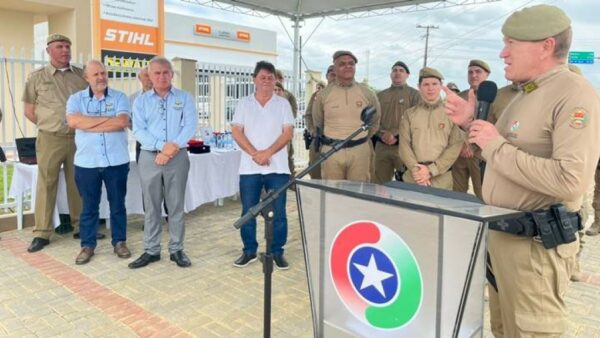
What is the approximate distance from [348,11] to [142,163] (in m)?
6.03

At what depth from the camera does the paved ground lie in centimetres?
308

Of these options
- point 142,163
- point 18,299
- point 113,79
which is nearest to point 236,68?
point 113,79

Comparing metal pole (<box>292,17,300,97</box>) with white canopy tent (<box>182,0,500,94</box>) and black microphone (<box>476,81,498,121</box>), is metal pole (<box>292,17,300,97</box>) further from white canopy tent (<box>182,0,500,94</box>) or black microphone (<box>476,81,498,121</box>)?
black microphone (<box>476,81,498,121</box>)

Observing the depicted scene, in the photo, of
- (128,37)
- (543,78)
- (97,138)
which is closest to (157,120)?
(97,138)

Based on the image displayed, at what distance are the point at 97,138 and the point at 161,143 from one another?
24.9 inches

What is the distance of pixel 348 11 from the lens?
8859mm

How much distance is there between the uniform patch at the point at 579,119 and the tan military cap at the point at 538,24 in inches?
11.8

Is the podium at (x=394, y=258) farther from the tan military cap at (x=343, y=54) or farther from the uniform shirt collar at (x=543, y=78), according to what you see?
the tan military cap at (x=343, y=54)

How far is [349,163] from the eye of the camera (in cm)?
457

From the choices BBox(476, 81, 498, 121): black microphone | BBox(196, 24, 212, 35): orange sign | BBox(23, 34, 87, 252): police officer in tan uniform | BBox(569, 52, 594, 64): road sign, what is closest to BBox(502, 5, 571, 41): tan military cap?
BBox(476, 81, 498, 121): black microphone

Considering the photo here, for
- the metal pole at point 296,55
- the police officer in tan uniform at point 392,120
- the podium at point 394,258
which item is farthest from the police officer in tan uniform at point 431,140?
the metal pole at point 296,55

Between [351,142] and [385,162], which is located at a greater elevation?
[351,142]

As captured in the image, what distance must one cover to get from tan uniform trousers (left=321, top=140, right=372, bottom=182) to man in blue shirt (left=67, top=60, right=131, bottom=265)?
6.44 feet

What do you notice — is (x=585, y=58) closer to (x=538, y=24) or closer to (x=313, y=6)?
(x=313, y=6)
